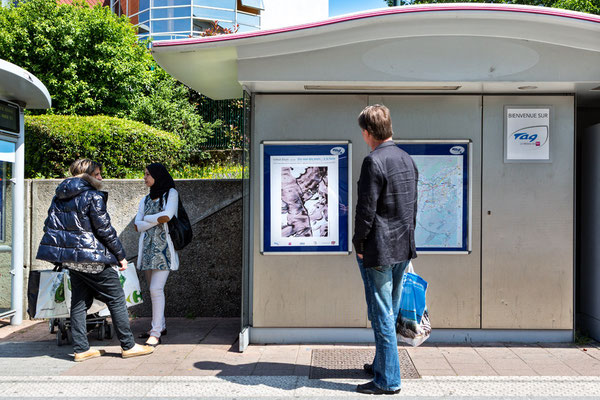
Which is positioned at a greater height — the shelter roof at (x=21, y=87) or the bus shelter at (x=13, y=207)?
the shelter roof at (x=21, y=87)

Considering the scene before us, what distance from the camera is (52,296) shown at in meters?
4.87

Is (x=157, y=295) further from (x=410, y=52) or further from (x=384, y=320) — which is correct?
(x=410, y=52)

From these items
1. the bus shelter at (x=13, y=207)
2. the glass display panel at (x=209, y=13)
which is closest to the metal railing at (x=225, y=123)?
the bus shelter at (x=13, y=207)

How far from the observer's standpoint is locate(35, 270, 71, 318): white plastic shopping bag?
15.9 ft

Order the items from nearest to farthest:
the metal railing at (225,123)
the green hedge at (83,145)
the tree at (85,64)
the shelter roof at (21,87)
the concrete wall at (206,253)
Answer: the shelter roof at (21,87) → the concrete wall at (206,253) → the green hedge at (83,145) → the metal railing at (225,123) → the tree at (85,64)

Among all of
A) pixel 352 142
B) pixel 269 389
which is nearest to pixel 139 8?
pixel 352 142

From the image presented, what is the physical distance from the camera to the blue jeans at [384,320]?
3.74 meters

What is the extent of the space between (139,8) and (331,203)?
21583 millimetres

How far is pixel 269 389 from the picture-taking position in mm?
3986

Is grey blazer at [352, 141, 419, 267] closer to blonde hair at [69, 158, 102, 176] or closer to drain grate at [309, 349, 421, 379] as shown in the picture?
drain grate at [309, 349, 421, 379]

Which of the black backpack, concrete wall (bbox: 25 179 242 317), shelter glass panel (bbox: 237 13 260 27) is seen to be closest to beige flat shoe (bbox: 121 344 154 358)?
the black backpack

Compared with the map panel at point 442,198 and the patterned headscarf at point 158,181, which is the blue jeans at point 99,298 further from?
the map panel at point 442,198

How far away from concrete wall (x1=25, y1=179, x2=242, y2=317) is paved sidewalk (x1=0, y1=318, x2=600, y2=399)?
905 mm

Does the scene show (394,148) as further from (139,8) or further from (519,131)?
(139,8)
